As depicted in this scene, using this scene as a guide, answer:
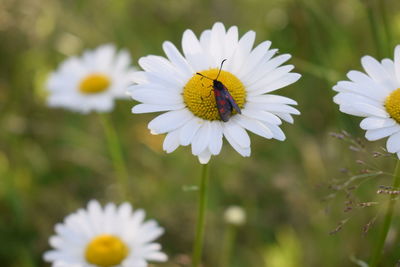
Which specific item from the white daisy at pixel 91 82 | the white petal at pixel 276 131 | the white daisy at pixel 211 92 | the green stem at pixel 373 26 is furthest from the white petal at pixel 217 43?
the white daisy at pixel 91 82

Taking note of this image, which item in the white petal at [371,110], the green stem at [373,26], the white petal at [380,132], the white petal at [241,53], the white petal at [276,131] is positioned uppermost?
the green stem at [373,26]

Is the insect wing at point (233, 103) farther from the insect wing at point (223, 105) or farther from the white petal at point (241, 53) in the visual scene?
the white petal at point (241, 53)

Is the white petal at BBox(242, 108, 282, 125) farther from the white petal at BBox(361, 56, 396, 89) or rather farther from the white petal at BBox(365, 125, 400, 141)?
the white petal at BBox(361, 56, 396, 89)

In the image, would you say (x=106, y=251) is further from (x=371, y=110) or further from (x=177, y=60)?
(x=371, y=110)

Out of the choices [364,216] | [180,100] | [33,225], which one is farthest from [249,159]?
[180,100]

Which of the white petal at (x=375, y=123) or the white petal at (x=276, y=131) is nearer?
the white petal at (x=375, y=123)

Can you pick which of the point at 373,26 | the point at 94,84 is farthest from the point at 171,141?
the point at 94,84
